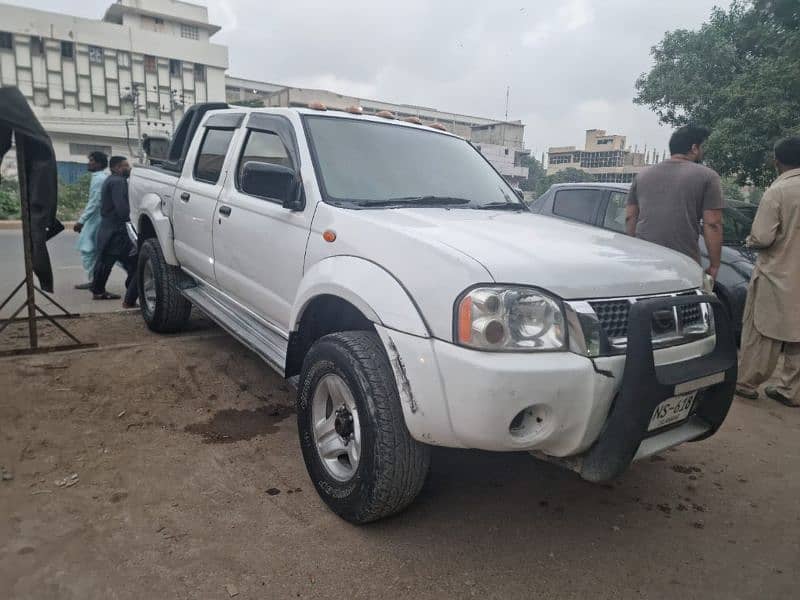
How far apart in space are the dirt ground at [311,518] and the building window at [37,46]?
5760 cm

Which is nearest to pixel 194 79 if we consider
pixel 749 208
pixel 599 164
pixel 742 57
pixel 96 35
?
pixel 96 35

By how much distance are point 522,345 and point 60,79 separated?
60309 millimetres

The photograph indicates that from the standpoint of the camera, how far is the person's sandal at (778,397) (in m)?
4.35

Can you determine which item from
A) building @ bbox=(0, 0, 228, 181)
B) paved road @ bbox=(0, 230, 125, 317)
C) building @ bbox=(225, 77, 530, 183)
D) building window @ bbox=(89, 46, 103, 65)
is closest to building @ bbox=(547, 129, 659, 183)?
building @ bbox=(225, 77, 530, 183)

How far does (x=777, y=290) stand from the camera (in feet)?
14.0

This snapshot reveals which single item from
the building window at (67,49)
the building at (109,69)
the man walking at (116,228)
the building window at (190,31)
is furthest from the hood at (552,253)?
the building window at (190,31)

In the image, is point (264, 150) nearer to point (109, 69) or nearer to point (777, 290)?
point (777, 290)

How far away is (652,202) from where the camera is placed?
4.31 metres

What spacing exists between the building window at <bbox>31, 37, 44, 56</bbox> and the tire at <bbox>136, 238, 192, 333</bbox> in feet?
184

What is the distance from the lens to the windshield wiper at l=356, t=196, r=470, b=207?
292 centimetres

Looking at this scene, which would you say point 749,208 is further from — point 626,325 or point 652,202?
point 626,325

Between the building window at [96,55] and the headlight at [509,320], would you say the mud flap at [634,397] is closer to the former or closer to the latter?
the headlight at [509,320]

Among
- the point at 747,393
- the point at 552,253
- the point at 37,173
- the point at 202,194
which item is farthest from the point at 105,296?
the point at 747,393

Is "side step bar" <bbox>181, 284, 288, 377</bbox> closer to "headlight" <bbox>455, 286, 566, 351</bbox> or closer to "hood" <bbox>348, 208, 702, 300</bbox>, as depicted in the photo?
"hood" <bbox>348, 208, 702, 300</bbox>
